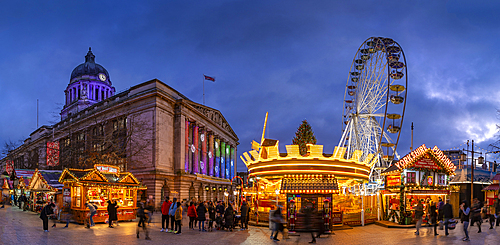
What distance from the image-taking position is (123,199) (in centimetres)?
2670

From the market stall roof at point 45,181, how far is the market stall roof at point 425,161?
26.1 meters

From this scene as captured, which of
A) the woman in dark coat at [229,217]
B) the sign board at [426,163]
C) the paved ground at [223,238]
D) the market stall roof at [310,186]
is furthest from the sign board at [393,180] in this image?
the woman in dark coat at [229,217]

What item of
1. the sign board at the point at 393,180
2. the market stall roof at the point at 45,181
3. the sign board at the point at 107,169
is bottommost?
the market stall roof at the point at 45,181

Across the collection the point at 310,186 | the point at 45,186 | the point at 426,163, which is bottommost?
the point at 45,186

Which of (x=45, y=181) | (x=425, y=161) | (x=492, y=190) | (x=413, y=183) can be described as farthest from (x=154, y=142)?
(x=492, y=190)

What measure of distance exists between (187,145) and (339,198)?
35.9m

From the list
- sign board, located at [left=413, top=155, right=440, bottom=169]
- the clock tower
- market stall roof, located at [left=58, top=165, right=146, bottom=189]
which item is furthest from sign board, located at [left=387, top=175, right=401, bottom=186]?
the clock tower

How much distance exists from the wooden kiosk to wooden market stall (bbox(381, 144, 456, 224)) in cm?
1793

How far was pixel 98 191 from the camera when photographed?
25594mm

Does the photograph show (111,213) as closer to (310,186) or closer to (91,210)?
(91,210)

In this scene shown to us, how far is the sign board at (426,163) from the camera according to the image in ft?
81.7

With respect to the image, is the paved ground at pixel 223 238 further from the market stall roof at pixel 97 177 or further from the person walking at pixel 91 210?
the market stall roof at pixel 97 177

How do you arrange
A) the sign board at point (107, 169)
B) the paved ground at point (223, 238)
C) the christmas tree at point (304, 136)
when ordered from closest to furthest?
1. the paved ground at point (223, 238)
2. the sign board at point (107, 169)
3. the christmas tree at point (304, 136)

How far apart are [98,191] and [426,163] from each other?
2230cm
